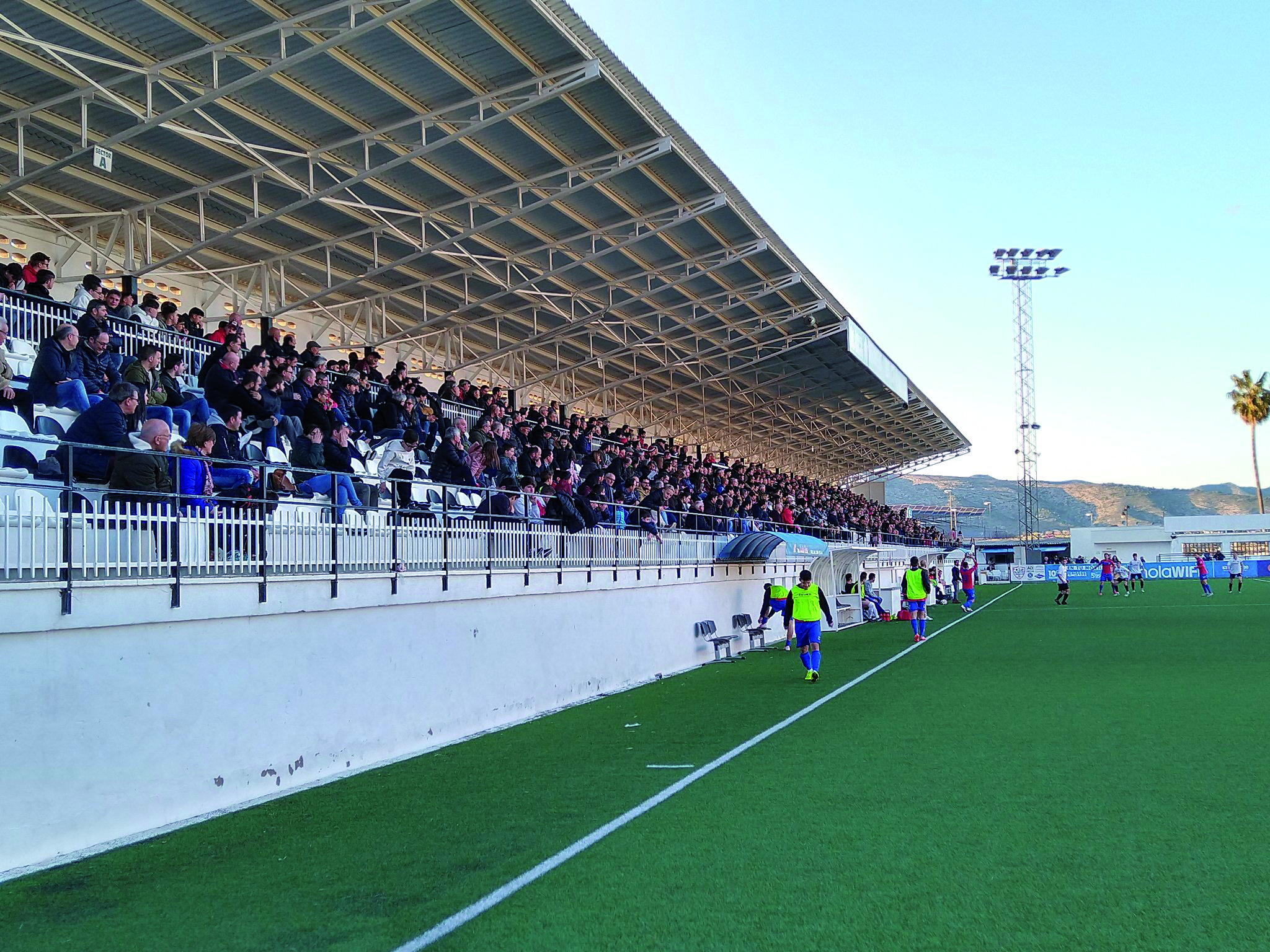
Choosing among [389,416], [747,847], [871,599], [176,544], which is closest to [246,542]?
[176,544]

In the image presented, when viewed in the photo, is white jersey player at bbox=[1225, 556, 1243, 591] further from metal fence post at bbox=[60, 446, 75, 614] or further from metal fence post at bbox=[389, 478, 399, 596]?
metal fence post at bbox=[60, 446, 75, 614]

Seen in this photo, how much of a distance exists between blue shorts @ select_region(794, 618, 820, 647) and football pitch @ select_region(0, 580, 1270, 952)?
10.8ft

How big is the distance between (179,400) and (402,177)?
34.2 feet

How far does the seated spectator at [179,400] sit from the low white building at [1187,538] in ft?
288

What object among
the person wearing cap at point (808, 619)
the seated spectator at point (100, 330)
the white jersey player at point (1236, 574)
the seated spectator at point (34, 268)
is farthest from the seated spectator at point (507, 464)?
the white jersey player at point (1236, 574)

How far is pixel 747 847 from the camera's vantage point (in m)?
7.03

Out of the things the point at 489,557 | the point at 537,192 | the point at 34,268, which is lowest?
the point at 489,557

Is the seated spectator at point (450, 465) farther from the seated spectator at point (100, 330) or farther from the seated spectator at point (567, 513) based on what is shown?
the seated spectator at point (100, 330)

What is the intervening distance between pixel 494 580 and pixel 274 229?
43.9ft

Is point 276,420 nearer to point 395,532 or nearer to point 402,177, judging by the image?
point 395,532

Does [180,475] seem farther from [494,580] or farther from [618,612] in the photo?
[618,612]

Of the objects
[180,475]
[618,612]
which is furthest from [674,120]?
[180,475]

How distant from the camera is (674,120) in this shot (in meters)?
21.1

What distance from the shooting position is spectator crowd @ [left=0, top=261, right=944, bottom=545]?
899 cm
